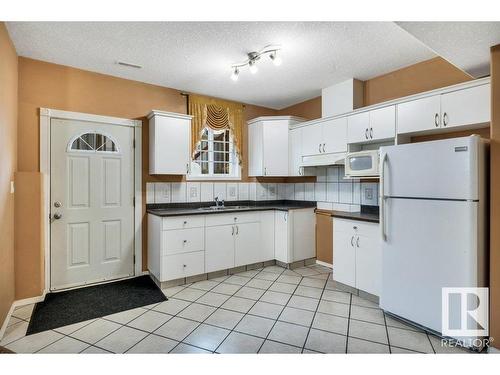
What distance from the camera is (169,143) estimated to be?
12.0 ft

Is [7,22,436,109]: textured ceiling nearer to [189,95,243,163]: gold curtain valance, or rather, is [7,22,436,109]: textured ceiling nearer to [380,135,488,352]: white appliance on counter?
[189,95,243,163]: gold curtain valance

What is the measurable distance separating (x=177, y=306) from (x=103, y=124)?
7.74 ft

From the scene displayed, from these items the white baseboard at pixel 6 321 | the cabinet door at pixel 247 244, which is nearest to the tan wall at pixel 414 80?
the cabinet door at pixel 247 244

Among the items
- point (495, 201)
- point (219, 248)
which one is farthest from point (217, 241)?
point (495, 201)

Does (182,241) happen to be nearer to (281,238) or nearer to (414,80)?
(281,238)

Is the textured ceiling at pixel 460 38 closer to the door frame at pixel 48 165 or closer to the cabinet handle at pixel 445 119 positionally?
the cabinet handle at pixel 445 119

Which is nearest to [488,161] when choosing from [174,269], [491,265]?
[491,265]

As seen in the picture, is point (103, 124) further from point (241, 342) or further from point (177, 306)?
point (241, 342)

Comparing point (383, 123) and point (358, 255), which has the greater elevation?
point (383, 123)

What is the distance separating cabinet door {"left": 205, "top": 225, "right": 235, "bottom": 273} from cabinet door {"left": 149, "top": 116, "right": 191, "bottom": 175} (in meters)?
0.91

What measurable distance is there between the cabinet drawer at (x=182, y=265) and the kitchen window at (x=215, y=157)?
1.22 m

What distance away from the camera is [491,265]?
2.02m

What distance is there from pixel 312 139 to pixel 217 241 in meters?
1.98

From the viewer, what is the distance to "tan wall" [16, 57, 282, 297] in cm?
288
